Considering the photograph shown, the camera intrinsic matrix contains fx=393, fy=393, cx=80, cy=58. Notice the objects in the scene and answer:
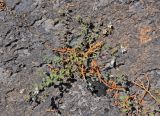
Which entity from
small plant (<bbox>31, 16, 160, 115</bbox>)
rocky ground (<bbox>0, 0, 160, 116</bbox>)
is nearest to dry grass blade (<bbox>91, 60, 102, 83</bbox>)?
small plant (<bbox>31, 16, 160, 115</bbox>)

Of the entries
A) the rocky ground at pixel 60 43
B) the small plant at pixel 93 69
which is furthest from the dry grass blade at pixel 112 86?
the rocky ground at pixel 60 43

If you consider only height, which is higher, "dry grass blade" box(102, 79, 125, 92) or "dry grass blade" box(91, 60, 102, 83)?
"dry grass blade" box(91, 60, 102, 83)

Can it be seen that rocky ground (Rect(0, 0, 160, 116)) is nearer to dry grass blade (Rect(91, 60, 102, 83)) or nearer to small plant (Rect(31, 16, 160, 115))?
small plant (Rect(31, 16, 160, 115))

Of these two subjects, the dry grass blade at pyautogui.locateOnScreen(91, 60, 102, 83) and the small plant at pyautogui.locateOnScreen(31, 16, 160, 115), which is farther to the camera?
the dry grass blade at pyautogui.locateOnScreen(91, 60, 102, 83)

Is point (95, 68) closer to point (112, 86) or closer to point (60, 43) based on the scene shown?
point (112, 86)

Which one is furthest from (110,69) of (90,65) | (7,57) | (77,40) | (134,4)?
(7,57)

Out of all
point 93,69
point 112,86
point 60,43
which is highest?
point 60,43

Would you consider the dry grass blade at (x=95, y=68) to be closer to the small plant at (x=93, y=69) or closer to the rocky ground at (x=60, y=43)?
the small plant at (x=93, y=69)

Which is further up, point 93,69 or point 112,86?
point 93,69

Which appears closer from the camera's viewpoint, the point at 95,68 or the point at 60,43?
the point at 95,68

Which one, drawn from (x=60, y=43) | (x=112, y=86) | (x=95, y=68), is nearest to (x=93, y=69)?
(x=95, y=68)
